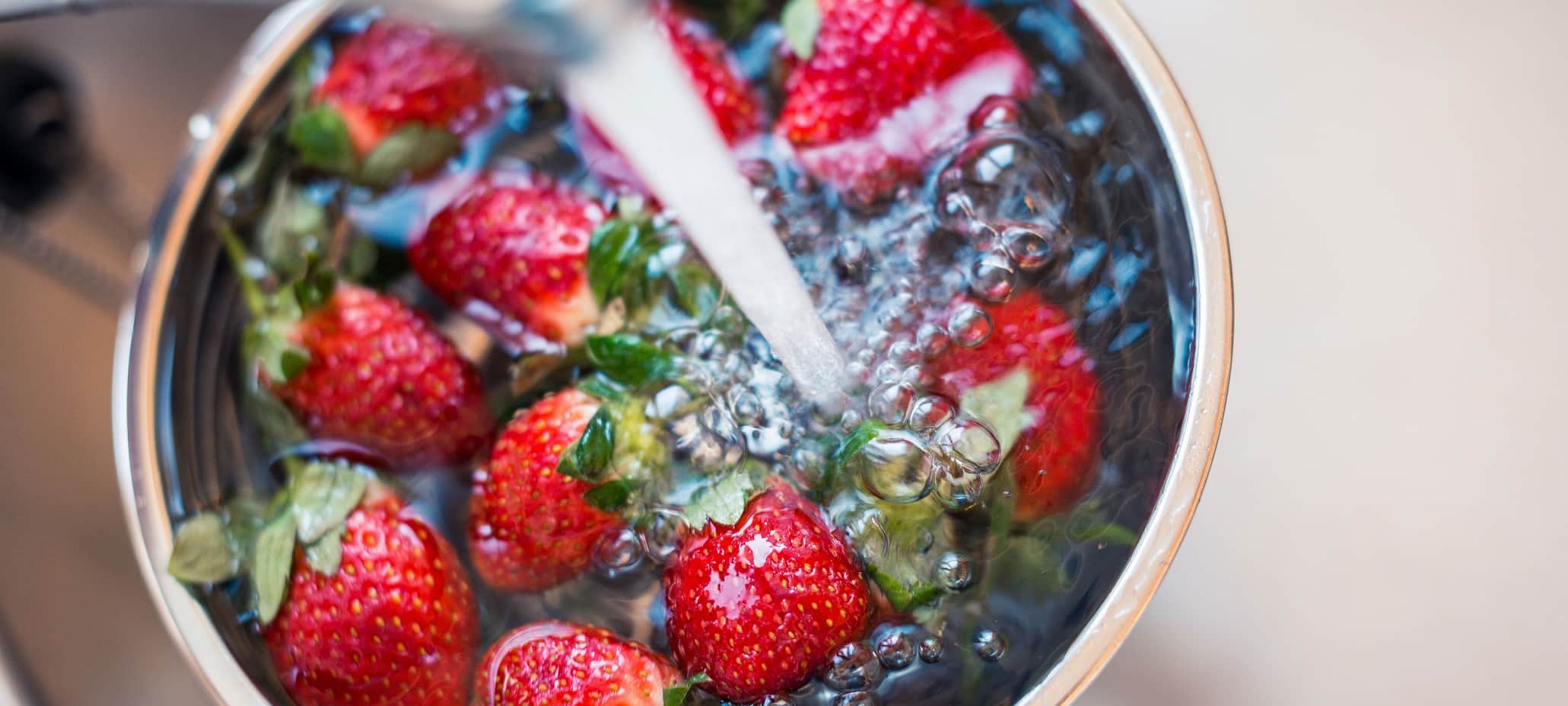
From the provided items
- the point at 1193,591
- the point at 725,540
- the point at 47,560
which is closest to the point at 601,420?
the point at 725,540

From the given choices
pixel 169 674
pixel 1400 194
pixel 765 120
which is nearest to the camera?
pixel 765 120

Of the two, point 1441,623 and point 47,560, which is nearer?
point 1441,623

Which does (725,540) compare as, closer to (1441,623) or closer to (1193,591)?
(1193,591)

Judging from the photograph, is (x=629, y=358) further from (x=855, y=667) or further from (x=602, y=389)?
(x=855, y=667)

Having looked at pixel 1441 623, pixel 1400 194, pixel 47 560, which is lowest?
pixel 1441 623

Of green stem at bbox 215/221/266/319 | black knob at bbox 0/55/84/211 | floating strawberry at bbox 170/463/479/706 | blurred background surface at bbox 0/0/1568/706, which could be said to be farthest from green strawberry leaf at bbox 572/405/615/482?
black knob at bbox 0/55/84/211

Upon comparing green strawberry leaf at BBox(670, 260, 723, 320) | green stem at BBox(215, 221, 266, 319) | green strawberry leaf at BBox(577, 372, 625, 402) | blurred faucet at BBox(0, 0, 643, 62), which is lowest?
green strawberry leaf at BBox(577, 372, 625, 402)

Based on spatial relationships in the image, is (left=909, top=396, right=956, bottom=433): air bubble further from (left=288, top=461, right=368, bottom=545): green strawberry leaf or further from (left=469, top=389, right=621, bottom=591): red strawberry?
(left=288, top=461, right=368, bottom=545): green strawberry leaf

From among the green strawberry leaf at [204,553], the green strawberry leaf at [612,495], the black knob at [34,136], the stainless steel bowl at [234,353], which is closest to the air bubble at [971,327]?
the stainless steel bowl at [234,353]
